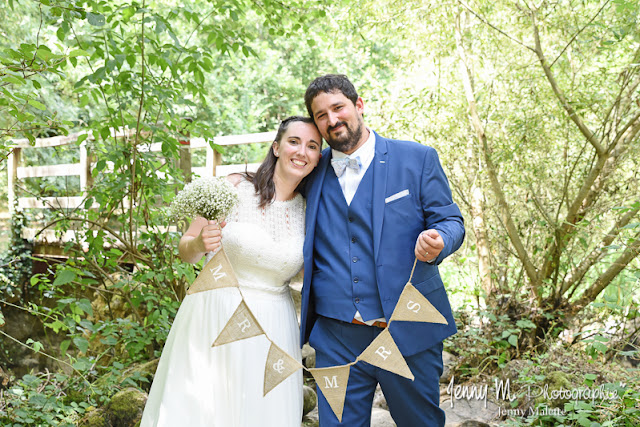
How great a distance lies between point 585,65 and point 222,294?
3841 millimetres

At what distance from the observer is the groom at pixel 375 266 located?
90.3 inches

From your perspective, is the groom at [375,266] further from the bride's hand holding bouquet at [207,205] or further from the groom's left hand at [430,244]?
the bride's hand holding bouquet at [207,205]

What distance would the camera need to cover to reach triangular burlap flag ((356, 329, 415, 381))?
2.14m

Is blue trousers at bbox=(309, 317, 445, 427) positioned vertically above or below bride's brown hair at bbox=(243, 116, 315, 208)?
below

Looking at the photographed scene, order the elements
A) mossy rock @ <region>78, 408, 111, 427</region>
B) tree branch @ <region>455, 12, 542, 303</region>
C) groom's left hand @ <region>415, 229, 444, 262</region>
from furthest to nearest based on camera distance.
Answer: tree branch @ <region>455, 12, 542, 303</region> → mossy rock @ <region>78, 408, 111, 427</region> → groom's left hand @ <region>415, 229, 444, 262</region>

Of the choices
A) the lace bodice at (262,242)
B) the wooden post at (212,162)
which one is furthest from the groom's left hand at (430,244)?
the wooden post at (212,162)

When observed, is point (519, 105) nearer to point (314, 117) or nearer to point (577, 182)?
point (577, 182)

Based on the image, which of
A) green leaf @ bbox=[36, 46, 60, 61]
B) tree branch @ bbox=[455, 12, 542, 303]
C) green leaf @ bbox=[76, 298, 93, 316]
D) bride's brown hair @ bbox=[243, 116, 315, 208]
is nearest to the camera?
green leaf @ bbox=[36, 46, 60, 61]

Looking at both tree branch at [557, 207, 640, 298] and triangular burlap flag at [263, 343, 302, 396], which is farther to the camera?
tree branch at [557, 207, 640, 298]

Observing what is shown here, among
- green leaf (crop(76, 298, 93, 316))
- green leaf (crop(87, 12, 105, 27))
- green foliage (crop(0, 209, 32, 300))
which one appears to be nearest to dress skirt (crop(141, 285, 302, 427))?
green leaf (crop(76, 298, 93, 316))

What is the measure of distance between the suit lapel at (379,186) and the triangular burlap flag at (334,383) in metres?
0.49

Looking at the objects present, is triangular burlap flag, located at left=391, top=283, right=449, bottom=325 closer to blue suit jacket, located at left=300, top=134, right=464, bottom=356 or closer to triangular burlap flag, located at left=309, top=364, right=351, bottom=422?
blue suit jacket, located at left=300, top=134, right=464, bottom=356

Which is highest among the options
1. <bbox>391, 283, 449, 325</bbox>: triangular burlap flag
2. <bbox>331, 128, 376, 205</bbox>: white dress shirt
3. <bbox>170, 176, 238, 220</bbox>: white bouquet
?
<bbox>331, 128, 376, 205</bbox>: white dress shirt

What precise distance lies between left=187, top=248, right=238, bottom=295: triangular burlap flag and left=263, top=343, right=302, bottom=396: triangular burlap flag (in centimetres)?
33
